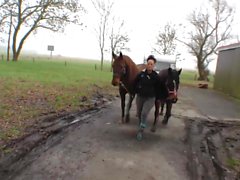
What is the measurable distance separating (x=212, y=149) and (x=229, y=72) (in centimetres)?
1852

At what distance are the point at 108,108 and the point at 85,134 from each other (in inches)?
164

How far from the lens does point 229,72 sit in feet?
82.1

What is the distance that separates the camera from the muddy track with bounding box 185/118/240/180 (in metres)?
6.31

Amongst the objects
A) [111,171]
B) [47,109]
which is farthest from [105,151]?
[47,109]

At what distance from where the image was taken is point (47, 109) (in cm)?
1087

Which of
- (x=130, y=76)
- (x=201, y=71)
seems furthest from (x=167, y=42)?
(x=130, y=76)

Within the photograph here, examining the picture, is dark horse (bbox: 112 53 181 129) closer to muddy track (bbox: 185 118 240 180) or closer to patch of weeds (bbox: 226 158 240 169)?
muddy track (bbox: 185 118 240 180)

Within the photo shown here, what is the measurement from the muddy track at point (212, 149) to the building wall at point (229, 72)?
12.0 m

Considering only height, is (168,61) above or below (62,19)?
below

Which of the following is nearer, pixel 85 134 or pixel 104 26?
pixel 85 134

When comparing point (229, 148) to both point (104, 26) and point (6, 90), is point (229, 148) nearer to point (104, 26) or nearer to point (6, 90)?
point (6, 90)

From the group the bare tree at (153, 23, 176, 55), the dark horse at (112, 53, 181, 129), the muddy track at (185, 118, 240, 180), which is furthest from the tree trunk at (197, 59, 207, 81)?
the dark horse at (112, 53, 181, 129)

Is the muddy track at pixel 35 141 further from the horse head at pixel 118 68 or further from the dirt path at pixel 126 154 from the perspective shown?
the horse head at pixel 118 68

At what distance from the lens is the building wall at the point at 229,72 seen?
22723 mm
